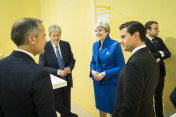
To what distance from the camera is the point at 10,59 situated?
0.89 meters

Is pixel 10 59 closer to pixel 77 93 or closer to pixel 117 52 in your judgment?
pixel 117 52

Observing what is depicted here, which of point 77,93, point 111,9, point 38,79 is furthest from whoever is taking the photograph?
point 77,93

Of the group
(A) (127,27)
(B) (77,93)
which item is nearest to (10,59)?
(A) (127,27)

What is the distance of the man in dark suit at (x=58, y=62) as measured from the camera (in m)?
2.10

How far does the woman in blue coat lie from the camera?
1981 millimetres

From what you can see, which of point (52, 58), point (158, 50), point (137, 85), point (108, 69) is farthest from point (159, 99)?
point (52, 58)

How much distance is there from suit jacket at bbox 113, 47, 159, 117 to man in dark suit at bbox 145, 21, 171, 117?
131 cm

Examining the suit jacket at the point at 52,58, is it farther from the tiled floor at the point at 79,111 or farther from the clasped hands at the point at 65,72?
the tiled floor at the point at 79,111

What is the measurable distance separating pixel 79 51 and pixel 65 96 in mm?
1160

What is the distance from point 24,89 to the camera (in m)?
0.82

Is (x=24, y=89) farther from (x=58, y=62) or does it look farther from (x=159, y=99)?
(x=159, y=99)

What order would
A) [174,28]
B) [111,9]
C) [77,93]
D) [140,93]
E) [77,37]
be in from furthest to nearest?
[77,93], [77,37], [111,9], [174,28], [140,93]

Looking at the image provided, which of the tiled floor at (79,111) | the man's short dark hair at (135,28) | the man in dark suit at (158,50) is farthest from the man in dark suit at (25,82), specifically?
the tiled floor at (79,111)

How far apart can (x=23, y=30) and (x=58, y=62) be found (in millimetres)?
1312
